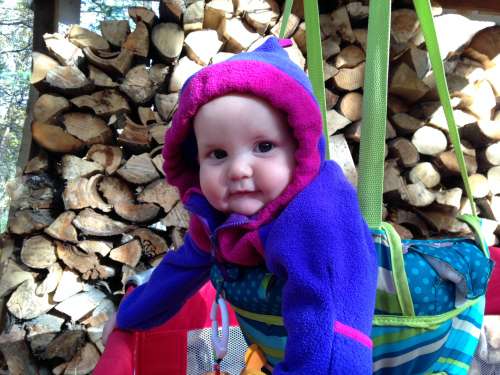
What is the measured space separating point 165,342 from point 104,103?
2.54 feet

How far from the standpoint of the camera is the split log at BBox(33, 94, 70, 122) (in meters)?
1.30

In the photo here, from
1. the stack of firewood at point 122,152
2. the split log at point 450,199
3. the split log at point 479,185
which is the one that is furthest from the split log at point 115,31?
the split log at point 479,185

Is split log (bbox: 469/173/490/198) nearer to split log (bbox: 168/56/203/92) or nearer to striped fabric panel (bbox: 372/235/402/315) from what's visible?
split log (bbox: 168/56/203/92)

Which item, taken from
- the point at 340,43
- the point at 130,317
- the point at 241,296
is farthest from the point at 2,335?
the point at 340,43

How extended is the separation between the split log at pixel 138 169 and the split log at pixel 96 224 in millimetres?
124

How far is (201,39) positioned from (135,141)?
340 mm

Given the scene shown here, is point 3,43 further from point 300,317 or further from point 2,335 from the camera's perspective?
point 300,317

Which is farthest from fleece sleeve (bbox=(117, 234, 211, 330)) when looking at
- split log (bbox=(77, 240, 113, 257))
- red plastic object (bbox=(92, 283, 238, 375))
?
split log (bbox=(77, 240, 113, 257))

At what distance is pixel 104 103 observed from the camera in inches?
52.6

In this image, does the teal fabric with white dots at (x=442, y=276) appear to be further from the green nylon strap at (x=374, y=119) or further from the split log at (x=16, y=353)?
the split log at (x=16, y=353)

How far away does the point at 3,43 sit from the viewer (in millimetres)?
1688

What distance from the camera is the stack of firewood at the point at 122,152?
50.6 inches

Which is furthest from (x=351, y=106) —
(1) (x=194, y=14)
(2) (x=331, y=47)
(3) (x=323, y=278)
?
(3) (x=323, y=278)

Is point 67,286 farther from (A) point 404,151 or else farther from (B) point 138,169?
(A) point 404,151
